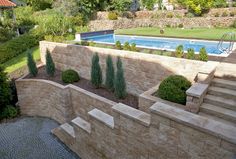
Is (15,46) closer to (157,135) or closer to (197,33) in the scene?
(157,135)

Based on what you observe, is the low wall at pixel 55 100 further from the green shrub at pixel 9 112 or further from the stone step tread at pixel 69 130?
the stone step tread at pixel 69 130

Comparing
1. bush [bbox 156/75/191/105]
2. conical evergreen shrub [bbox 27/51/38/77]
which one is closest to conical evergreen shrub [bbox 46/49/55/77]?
conical evergreen shrub [bbox 27/51/38/77]

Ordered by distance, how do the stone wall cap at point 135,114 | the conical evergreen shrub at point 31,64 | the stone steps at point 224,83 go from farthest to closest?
the conical evergreen shrub at point 31,64 < the stone steps at point 224,83 < the stone wall cap at point 135,114

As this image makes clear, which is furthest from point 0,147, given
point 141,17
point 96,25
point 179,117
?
point 141,17

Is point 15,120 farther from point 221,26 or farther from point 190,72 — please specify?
point 221,26

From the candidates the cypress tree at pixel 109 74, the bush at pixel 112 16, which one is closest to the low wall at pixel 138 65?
the cypress tree at pixel 109 74

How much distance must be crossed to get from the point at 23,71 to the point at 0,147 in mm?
6111

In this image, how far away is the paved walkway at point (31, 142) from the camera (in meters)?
6.91

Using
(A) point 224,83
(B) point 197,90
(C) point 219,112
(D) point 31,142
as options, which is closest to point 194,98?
(B) point 197,90

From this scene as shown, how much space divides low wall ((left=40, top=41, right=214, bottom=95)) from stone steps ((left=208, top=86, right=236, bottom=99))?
112 cm

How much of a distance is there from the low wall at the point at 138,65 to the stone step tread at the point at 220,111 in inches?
68.7

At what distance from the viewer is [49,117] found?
9.92 meters

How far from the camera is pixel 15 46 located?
14992 millimetres

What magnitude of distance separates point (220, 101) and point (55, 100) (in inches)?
271
